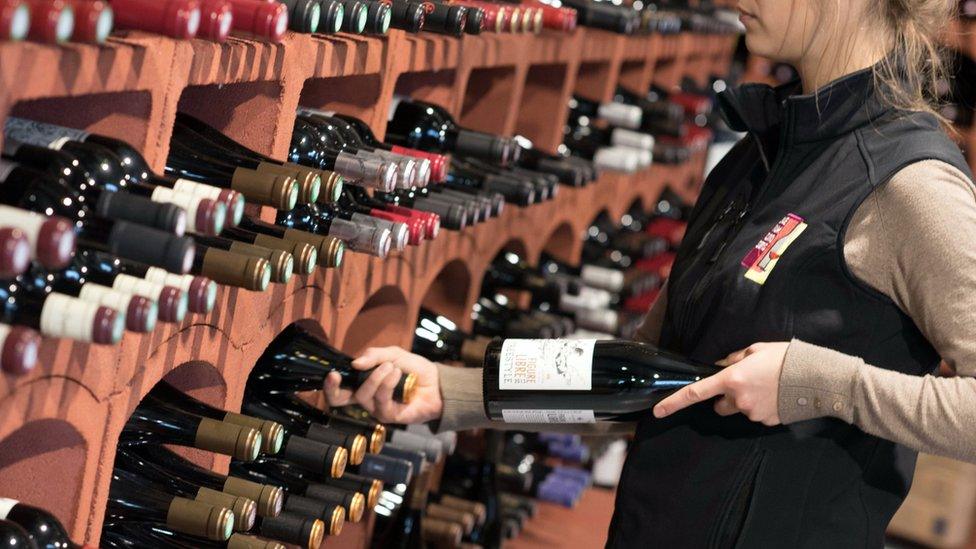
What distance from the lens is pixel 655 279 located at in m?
2.91

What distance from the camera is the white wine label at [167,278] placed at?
1035mm

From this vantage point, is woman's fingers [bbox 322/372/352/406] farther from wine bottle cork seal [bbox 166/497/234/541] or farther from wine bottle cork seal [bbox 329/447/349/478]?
wine bottle cork seal [bbox 166/497/234/541]

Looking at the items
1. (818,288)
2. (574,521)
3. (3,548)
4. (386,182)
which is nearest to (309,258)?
(386,182)

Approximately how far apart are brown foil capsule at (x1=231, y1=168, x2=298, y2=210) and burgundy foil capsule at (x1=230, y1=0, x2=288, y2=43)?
0.48ft

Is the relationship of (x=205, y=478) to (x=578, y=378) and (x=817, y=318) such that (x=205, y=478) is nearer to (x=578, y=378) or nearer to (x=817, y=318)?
(x=578, y=378)

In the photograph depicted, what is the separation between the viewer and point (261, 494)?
1.30 m

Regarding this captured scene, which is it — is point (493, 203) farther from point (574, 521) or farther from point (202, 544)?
point (574, 521)

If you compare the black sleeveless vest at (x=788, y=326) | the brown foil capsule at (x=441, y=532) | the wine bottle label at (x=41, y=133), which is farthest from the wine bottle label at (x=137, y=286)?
the brown foil capsule at (x=441, y=532)

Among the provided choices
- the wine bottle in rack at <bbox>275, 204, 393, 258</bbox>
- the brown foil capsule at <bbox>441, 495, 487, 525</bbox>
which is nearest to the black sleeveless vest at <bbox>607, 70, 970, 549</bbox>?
the wine bottle in rack at <bbox>275, 204, 393, 258</bbox>

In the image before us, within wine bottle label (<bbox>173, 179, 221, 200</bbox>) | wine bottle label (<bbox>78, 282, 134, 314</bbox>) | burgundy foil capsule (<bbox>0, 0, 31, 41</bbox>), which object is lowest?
wine bottle label (<bbox>78, 282, 134, 314</bbox>)

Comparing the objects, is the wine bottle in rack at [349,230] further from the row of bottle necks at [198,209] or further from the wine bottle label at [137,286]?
the wine bottle label at [137,286]

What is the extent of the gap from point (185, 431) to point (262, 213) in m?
0.23

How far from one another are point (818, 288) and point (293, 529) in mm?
607

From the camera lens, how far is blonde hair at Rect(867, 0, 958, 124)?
4.70 feet
